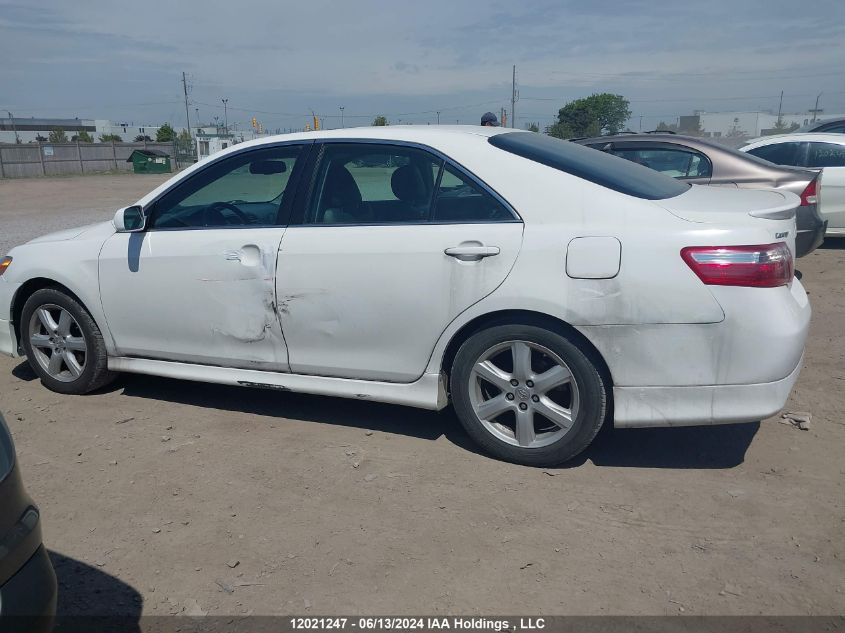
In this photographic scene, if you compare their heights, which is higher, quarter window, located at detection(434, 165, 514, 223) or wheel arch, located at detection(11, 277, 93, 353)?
quarter window, located at detection(434, 165, 514, 223)

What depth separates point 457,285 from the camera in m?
3.67

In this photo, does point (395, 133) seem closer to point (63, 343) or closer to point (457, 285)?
point (457, 285)

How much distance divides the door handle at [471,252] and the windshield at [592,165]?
0.55 m

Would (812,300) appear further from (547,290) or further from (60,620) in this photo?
(60,620)

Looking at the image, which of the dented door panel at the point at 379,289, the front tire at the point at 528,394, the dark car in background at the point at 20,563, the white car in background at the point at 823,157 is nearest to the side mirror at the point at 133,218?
the dented door panel at the point at 379,289

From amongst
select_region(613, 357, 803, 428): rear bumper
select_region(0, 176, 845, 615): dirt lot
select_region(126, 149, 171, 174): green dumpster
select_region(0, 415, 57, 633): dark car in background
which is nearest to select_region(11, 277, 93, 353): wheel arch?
select_region(0, 176, 845, 615): dirt lot

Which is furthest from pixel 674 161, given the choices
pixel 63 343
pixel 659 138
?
pixel 63 343

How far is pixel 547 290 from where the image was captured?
3492mm

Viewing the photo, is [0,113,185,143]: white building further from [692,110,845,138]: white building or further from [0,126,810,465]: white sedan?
[0,126,810,465]: white sedan

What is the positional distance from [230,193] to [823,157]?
27.0 ft

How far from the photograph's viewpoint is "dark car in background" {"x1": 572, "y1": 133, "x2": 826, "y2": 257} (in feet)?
23.7

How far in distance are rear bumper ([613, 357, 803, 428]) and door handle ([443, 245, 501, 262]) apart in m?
0.88

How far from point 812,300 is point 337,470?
17.4ft

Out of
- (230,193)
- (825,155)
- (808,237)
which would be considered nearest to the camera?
(230,193)
